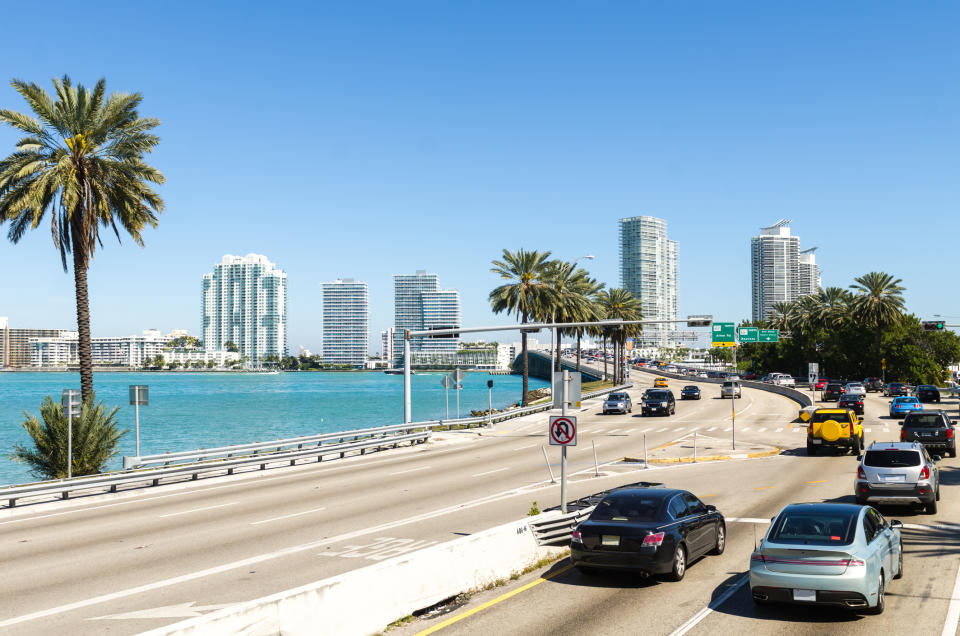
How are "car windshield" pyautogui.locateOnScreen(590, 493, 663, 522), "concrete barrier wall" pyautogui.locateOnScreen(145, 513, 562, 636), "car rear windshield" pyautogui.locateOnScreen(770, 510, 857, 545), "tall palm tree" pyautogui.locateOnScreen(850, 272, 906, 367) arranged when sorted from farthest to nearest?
"tall palm tree" pyautogui.locateOnScreen(850, 272, 906, 367)
"car windshield" pyautogui.locateOnScreen(590, 493, 663, 522)
"car rear windshield" pyautogui.locateOnScreen(770, 510, 857, 545)
"concrete barrier wall" pyautogui.locateOnScreen(145, 513, 562, 636)

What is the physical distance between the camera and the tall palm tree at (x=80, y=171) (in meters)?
30.6

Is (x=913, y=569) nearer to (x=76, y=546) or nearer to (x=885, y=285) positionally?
(x=76, y=546)

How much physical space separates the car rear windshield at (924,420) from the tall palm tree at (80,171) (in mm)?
32629

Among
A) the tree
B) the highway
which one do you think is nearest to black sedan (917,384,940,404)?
the highway

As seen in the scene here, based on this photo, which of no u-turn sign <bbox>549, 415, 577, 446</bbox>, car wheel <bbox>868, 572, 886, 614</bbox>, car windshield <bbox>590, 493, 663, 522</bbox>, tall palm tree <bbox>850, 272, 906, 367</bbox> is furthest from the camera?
tall palm tree <bbox>850, 272, 906, 367</bbox>

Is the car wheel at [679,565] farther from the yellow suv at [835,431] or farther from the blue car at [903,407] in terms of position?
the blue car at [903,407]

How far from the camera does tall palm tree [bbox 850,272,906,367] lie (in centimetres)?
9724

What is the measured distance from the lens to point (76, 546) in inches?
656

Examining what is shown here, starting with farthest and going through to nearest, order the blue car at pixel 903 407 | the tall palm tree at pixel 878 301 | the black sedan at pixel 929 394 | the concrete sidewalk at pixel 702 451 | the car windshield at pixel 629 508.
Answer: the tall palm tree at pixel 878 301, the black sedan at pixel 929 394, the blue car at pixel 903 407, the concrete sidewalk at pixel 702 451, the car windshield at pixel 629 508

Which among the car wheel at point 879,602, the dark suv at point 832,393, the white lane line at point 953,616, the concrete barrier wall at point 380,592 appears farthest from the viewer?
the dark suv at point 832,393

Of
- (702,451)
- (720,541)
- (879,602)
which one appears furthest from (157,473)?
(702,451)

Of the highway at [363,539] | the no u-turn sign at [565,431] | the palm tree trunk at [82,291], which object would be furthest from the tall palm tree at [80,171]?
the no u-turn sign at [565,431]

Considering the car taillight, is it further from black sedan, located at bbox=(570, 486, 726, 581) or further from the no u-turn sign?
the no u-turn sign

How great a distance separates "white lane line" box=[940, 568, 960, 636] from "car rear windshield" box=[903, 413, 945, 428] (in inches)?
910
